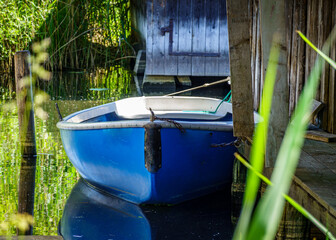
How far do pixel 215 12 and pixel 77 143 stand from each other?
6937 millimetres

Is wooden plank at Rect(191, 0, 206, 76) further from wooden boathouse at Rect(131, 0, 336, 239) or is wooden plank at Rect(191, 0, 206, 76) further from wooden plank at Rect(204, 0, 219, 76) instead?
wooden boathouse at Rect(131, 0, 336, 239)

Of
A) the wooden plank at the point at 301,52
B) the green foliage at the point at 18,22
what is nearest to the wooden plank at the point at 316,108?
the wooden plank at the point at 301,52

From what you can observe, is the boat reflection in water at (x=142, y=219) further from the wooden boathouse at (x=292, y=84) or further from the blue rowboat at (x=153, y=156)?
the wooden boathouse at (x=292, y=84)

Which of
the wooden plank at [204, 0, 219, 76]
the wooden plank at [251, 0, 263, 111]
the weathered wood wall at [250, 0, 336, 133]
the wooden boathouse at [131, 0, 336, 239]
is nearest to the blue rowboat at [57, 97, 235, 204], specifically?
the wooden boathouse at [131, 0, 336, 239]

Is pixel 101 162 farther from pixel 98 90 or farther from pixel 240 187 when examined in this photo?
pixel 98 90

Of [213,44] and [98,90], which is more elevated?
[213,44]

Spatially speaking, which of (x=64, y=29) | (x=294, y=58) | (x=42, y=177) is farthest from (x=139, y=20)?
(x=42, y=177)

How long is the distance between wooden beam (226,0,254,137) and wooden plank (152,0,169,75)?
7765 millimetres

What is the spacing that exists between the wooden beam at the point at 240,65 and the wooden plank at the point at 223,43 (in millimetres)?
7805

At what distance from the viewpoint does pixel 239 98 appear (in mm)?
3584

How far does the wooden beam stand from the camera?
3.40 meters

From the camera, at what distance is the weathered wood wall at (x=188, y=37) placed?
36.7 ft

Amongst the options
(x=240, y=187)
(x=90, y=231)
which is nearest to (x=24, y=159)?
(x=90, y=231)

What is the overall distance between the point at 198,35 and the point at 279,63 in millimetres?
8378
